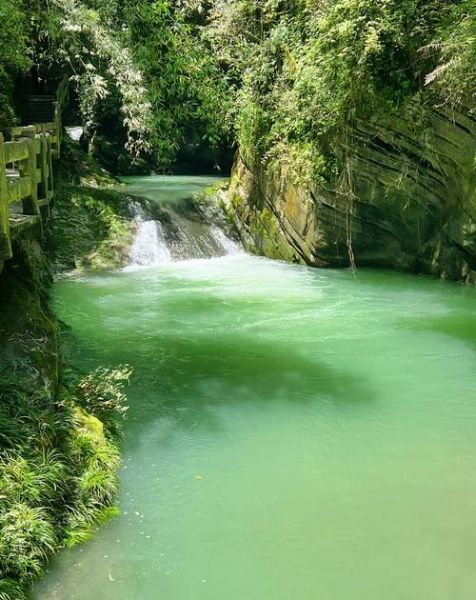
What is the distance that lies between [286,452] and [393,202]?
25.1 feet

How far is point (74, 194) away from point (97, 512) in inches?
447

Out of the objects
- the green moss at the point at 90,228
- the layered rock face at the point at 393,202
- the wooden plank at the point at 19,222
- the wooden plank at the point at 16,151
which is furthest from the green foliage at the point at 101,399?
the green moss at the point at 90,228

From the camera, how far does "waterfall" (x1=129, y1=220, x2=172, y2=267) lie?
13586mm

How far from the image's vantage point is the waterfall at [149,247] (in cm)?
1359

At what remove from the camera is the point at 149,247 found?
13.9 metres

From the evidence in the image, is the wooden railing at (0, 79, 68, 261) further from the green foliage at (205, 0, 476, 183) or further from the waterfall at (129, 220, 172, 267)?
the waterfall at (129, 220, 172, 267)

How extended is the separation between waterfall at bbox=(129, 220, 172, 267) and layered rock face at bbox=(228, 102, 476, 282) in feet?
8.26

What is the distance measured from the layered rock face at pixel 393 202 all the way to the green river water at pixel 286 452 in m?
1.78

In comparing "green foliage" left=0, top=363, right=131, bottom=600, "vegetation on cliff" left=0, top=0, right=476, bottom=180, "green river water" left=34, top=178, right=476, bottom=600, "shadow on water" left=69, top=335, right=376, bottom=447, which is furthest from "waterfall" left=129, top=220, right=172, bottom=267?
"green foliage" left=0, top=363, right=131, bottom=600

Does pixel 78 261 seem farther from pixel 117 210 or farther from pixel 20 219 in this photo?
pixel 20 219

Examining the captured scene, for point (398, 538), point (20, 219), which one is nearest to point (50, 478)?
point (398, 538)

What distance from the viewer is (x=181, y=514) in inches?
175

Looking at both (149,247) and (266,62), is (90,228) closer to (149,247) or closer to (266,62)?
(149,247)

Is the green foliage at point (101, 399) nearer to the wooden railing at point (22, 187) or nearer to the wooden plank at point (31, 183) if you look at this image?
the wooden railing at point (22, 187)
